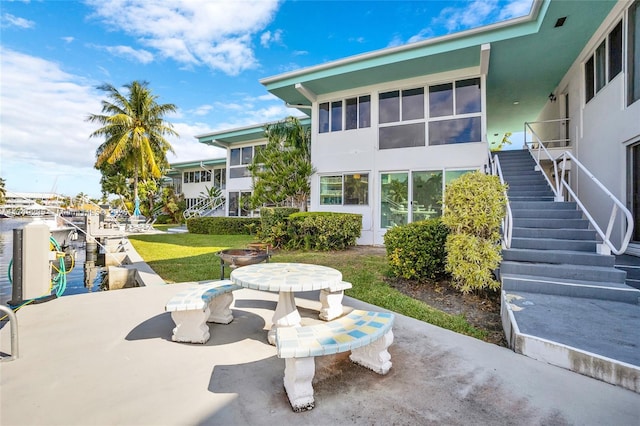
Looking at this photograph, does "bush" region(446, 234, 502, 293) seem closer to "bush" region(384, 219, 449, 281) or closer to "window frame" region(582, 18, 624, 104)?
"bush" region(384, 219, 449, 281)

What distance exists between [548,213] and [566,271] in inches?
79.3

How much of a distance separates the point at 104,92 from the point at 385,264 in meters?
26.0

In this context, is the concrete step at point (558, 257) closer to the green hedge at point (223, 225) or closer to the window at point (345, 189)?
the window at point (345, 189)

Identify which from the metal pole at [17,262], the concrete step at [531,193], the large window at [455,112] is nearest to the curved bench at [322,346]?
the metal pole at [17,262]

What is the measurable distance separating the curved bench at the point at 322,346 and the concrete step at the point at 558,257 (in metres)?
3.42

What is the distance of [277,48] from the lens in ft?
43.3

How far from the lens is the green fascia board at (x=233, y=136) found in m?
16.0

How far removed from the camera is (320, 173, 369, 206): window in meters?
10.6

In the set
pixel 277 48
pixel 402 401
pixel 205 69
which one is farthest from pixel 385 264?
pixel 205 69

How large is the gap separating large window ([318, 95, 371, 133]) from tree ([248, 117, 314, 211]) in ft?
3.75

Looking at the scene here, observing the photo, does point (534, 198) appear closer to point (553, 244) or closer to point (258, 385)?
point (553, 244)

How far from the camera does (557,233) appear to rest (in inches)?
204

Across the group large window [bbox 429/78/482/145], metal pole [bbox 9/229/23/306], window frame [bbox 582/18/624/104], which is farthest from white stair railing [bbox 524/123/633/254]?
metal pole [bbox 9/229/23/306]

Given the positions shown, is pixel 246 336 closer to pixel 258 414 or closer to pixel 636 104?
pixel 258 414
